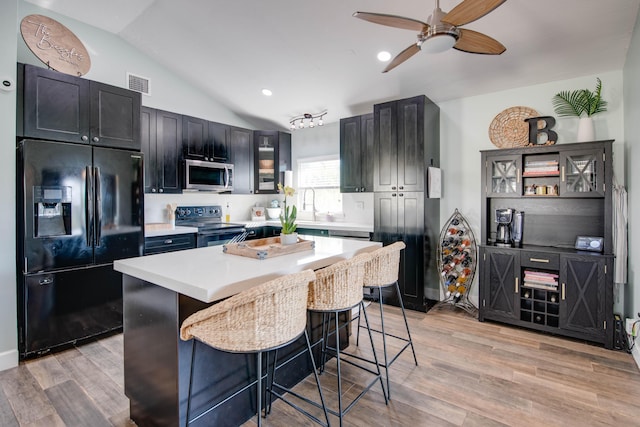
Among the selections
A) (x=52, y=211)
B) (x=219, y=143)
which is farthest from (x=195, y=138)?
(x=52, y=211)

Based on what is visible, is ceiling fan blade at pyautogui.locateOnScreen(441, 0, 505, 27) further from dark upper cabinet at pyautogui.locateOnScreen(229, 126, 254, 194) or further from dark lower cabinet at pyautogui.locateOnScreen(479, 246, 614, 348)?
dark upper cabinet at pyautogui.locateOnScreen(229, 126, 254, 194)

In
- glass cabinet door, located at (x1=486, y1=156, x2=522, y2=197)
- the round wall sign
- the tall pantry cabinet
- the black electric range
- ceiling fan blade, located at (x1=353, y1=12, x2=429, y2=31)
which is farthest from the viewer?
the black electric range

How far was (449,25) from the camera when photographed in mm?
1878

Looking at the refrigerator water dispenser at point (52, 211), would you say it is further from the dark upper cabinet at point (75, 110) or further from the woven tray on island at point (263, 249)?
the woven tray on island at point (263, 249)

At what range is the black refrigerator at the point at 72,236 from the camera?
2.60 m

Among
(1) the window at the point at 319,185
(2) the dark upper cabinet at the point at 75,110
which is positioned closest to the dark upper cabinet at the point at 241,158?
(1) the window at the point at 319,185

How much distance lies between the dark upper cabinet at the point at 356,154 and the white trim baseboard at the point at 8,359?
3631 millimetres

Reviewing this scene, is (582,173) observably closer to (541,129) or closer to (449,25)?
(541,129)

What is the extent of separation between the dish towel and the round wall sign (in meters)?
5.11

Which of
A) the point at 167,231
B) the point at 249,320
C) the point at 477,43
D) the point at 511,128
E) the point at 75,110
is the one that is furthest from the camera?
the point at 167,231

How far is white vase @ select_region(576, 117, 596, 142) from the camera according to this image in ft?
9.73

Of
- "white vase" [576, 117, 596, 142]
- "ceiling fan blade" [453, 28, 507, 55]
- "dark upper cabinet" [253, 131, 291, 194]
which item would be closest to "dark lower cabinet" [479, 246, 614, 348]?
"white vase" [576, 117, 596, 142]

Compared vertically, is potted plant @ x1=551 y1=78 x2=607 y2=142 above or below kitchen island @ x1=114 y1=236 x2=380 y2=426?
above

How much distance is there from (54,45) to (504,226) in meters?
4.82
